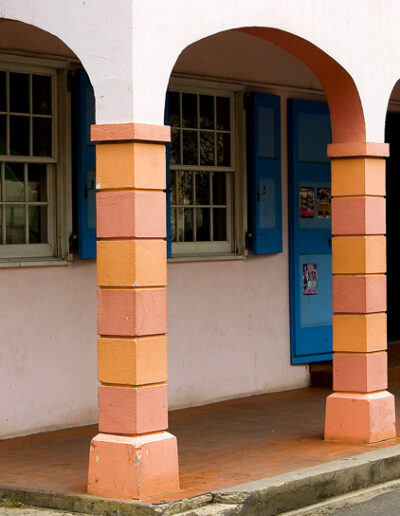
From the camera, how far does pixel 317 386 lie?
11750mm

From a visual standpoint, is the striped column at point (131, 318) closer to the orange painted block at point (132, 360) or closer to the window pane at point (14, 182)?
the orange painted block at point (132, 360)

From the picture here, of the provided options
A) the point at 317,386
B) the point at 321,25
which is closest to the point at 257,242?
the point at 317,386

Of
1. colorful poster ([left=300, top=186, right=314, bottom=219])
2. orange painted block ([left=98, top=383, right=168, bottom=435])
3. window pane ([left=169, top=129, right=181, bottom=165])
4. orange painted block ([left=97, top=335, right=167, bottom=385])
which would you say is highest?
window pane ([left=169, top=129, right=181, bottom=165])

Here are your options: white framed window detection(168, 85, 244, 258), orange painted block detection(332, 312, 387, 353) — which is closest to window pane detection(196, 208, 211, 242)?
white framed window detection(168, 85, 244, 258)

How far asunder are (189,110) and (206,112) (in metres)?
0.23

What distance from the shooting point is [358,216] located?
28.8 feet

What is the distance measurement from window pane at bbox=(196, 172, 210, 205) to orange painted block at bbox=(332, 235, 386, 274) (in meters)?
2.26

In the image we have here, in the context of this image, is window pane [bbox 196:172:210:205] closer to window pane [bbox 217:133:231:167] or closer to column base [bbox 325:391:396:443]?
window pane [bbox 217:133:231:167]

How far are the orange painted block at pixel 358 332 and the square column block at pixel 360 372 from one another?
6 centimetres

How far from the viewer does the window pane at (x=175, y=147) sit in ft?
34.6

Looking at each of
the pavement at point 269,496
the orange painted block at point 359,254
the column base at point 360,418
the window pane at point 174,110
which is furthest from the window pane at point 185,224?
the pavement at point 269,496

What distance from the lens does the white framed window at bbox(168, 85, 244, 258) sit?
10594mm

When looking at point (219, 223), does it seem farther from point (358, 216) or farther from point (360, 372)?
point (360, 372)

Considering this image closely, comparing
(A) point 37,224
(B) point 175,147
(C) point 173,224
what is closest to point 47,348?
(A) point 37,224
